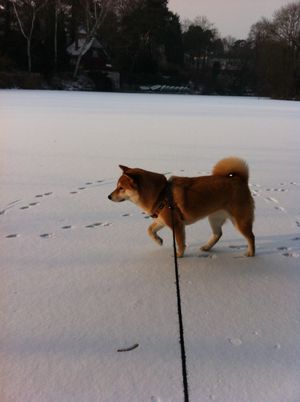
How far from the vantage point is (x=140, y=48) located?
4128 cm

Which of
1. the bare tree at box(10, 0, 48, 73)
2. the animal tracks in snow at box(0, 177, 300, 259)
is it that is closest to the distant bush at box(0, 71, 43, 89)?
the bare tree at box(10, 0, 48, 73)

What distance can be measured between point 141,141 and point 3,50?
102 ft

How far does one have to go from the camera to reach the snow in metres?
1.89

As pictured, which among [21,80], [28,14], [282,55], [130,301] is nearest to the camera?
[130,301]

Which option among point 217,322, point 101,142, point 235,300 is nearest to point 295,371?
point 217,322

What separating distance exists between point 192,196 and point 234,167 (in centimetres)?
40

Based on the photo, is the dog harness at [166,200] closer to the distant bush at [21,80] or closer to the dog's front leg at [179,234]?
the dog's front leg at [179,234]

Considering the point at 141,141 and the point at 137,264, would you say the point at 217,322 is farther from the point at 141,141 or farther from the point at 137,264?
the point at 141,141

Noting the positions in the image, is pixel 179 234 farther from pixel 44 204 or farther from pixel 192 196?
pixel 44 204

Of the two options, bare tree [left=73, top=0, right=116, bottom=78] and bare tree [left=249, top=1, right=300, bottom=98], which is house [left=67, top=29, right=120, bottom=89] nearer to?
bare tree [left=73, top=0, right=116, bottom=78]

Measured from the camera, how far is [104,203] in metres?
4.52

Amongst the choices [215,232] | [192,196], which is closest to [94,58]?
[215,232]

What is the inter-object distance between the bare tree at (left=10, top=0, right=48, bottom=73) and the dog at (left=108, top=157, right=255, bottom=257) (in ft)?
111

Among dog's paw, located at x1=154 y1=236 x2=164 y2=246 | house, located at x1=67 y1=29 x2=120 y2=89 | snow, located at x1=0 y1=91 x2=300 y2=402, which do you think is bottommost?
snow, located at x1=0 y1=91 x2=300 y2=402
